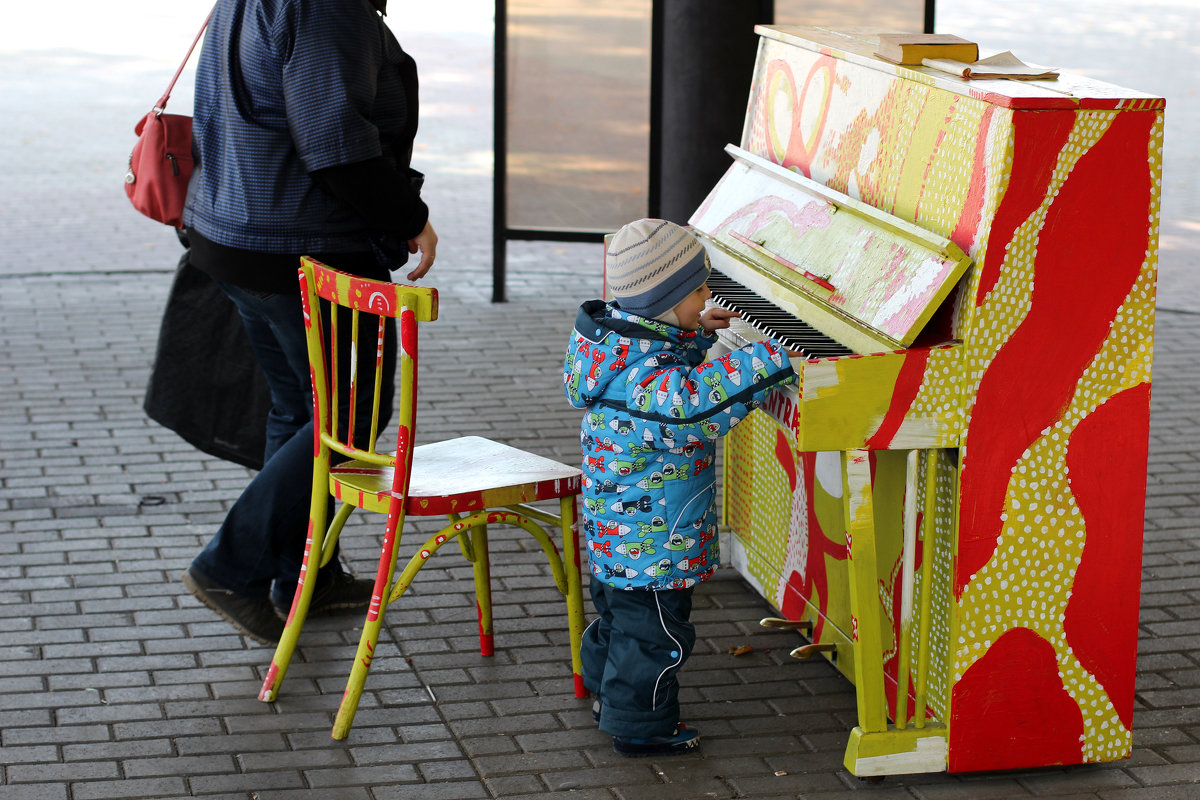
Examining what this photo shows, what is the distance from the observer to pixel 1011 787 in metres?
3.20

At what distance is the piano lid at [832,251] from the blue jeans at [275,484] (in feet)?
3.41

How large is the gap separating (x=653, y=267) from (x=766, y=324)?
17.4 inches

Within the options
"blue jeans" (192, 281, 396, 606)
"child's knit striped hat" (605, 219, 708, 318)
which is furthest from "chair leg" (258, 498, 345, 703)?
"child's knit striped hat" (605, 219, 708, 318)

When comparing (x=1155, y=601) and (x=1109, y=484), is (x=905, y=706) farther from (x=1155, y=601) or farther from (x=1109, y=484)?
(x=1155, y=601)

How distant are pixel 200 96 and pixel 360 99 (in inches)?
19.6

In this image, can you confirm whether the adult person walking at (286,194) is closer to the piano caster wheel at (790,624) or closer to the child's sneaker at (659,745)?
the child's sneaker at (659,745)

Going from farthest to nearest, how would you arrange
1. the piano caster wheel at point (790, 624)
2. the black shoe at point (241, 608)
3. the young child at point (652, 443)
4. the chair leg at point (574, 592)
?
the piano caster wheel at point (790, 624) < the black shoe at point (241, 608) < the chair leg at point (574, 592) < the young child at point (652, 443)

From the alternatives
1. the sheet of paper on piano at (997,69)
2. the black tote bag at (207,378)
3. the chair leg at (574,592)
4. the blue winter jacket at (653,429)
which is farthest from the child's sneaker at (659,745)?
the sheet of paper on piano at (997,69)

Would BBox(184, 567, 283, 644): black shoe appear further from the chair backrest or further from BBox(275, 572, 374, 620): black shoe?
the chair backrest

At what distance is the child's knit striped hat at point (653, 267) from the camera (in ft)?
9.98

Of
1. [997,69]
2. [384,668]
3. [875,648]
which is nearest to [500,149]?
[384,668]

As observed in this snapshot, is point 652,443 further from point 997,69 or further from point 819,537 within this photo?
point 997,69

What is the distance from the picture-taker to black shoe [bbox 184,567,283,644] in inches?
→ 148

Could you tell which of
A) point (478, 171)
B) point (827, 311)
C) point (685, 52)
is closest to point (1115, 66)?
point (478, 171)
